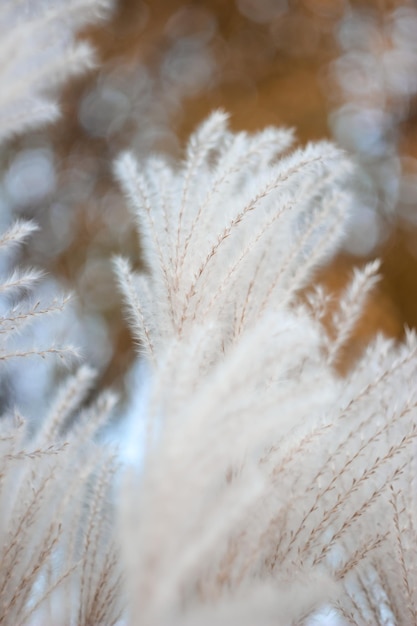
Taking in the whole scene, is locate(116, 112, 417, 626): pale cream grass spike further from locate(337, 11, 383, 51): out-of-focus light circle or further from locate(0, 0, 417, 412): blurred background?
locate(337, 11, 383, 51): out-of-focus light circle

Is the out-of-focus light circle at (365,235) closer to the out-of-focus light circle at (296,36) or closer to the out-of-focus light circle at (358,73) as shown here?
the out-of-focus light circle at (358,73)

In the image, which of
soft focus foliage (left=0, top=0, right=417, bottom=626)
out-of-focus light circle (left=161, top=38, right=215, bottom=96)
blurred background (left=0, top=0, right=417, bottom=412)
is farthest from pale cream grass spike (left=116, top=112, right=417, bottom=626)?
out-of-focus light circle (left=161, top=38, right=215, bottom=96)

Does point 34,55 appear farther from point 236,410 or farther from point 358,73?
point 358,73

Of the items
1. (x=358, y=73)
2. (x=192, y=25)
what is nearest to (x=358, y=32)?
(x=358, y=73)

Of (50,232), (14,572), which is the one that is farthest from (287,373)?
(50,232)

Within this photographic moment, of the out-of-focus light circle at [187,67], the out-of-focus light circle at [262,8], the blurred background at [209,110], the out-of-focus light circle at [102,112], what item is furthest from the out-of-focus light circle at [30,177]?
the out-of-focus light circle at [262,8]

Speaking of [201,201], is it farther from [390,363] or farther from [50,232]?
[50,232]
